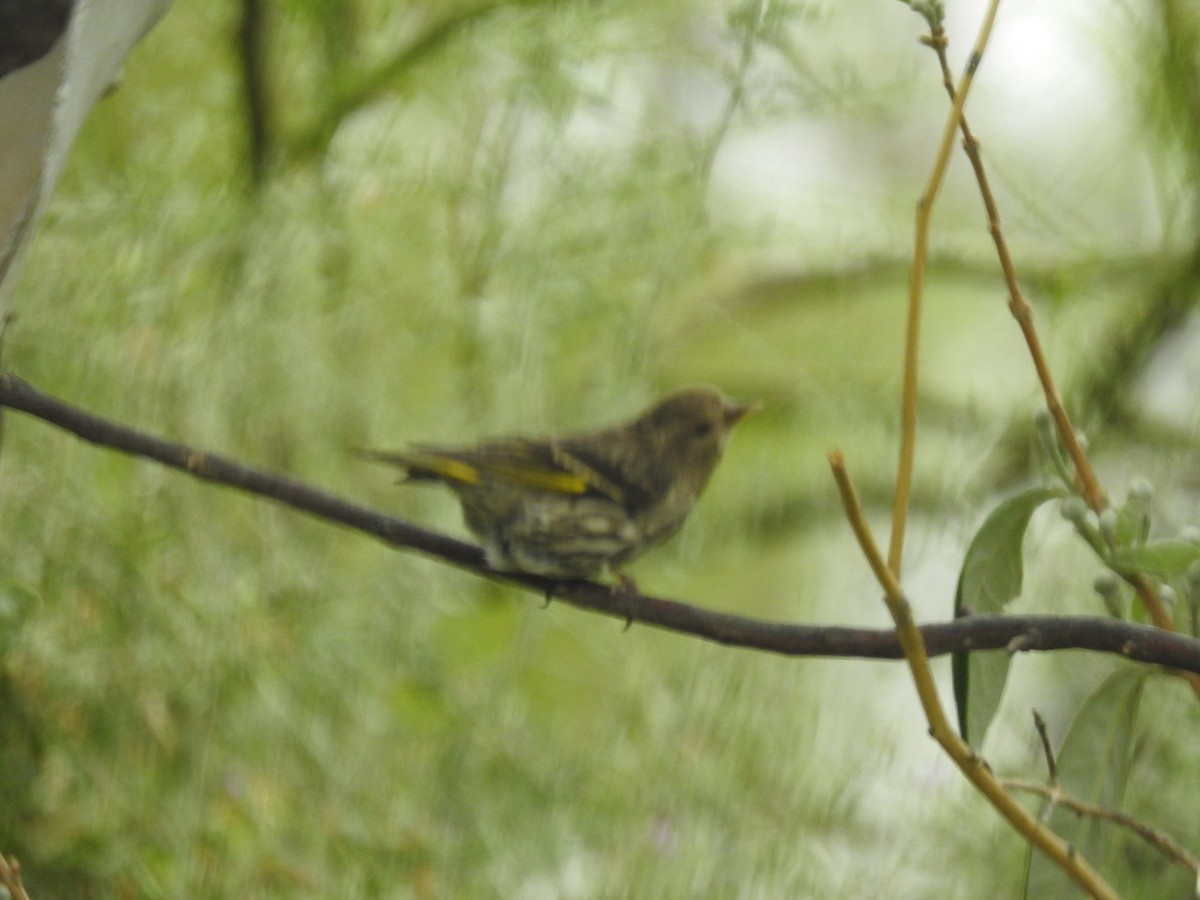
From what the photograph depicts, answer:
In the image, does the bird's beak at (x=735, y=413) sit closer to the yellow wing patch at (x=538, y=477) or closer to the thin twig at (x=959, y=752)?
the yellow wing patch at (x=538, y=477)

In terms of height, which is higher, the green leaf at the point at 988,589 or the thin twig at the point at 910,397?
the thin twig at the point at 910,397

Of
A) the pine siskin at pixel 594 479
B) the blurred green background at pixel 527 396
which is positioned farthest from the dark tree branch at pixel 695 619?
the blurred green background at pixel 527 396

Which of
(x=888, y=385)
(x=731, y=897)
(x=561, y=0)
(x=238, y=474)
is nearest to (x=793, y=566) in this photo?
(x=888, y=385)

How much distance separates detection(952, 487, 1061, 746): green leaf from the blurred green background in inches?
12.7

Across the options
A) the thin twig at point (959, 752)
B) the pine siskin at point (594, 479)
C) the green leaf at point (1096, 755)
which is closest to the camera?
the thin twig at point (959, 752)

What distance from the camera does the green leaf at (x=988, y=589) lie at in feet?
1.15

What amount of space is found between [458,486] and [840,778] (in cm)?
27

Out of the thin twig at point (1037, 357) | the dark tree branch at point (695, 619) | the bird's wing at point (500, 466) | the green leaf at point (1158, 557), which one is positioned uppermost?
the thin twig at point (1037, 357)

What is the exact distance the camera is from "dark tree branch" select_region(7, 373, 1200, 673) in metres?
0.28

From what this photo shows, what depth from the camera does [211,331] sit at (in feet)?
2.15

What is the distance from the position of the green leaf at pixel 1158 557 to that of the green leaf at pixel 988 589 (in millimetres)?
34

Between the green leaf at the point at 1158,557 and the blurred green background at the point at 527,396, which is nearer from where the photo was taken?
the green leaf at the point at 1158,557

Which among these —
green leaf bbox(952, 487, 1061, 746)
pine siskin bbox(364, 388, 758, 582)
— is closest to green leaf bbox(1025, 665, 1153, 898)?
green leaf bbox(952, 487, 1061, 746)

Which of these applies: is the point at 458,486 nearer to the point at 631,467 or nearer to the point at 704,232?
the point at 631,467
